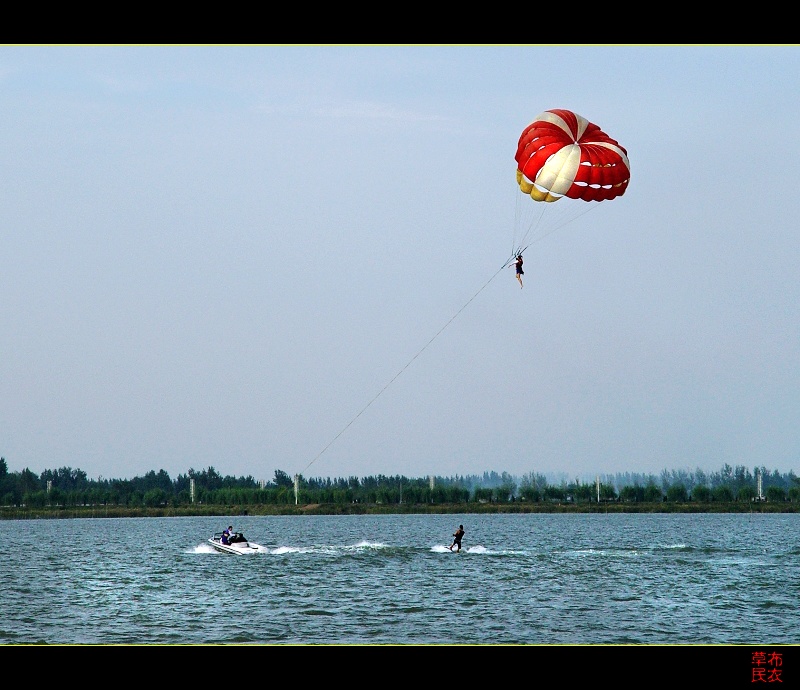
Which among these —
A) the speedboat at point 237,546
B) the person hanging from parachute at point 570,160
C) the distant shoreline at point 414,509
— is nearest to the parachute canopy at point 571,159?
the person hanging from parachute at point 570,160

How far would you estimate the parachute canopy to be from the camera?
2991cm

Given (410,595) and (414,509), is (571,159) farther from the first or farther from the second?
(414,509)

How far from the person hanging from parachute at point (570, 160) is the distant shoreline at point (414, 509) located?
108112 millimetres

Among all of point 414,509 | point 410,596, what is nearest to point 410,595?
point 410,596

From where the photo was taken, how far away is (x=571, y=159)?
98.1 ft

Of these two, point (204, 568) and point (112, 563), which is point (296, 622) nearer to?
point (204, 568)

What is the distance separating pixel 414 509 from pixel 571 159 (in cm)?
11299

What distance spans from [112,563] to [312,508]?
96419 mm

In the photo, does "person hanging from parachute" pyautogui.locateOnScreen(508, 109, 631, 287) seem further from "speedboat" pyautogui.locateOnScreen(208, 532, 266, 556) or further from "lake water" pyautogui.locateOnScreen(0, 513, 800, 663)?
"speedboat" pyautogui.locateOnScreen(208, 532, 266, 556)

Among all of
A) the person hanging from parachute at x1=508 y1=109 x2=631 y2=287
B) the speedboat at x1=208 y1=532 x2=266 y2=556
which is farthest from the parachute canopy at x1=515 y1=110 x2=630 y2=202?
the speedboat at x1=208 y1=532 x2=266 y2=556

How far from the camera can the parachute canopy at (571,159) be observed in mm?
29906

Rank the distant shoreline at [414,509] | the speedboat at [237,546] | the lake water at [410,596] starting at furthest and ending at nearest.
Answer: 1. the distant shoreline at [414,509]
2. the speedboat at [237,546]
3. the lake water at [410,596]

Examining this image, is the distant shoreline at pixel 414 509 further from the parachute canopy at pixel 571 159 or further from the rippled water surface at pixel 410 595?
the parachute canopy at pixel 571 159
